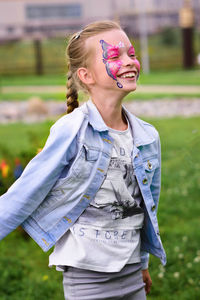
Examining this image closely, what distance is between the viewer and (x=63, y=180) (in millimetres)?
2197

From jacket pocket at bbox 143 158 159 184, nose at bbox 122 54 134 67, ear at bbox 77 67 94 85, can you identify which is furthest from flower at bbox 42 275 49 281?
nose at bbox 122 54 134 67

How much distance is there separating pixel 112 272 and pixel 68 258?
0.63ft

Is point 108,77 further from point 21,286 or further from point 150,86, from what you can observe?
point 150,86

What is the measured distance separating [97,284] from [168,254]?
2.05 metres

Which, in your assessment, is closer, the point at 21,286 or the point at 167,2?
the point at 21,286

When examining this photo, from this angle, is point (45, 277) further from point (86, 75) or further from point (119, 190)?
point (86, 75)

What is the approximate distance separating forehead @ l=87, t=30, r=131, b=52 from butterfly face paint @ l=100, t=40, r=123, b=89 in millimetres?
22

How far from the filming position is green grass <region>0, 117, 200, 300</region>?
12.3 ft

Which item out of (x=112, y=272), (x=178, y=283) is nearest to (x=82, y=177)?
(x=112, y=272)

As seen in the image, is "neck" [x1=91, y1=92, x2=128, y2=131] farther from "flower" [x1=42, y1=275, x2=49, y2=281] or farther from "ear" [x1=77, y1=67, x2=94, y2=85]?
"flower" [x1=42, y1=275, x2=49, y2=281]

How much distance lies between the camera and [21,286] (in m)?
3.91

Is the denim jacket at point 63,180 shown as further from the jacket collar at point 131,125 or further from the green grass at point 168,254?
the green grass at point 168,254

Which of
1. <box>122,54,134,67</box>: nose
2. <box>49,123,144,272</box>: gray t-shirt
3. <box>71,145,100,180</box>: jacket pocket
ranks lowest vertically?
<box>49,123,144,272</box>: gray t-shirt

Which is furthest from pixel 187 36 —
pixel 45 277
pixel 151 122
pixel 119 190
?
pixel 119 190
